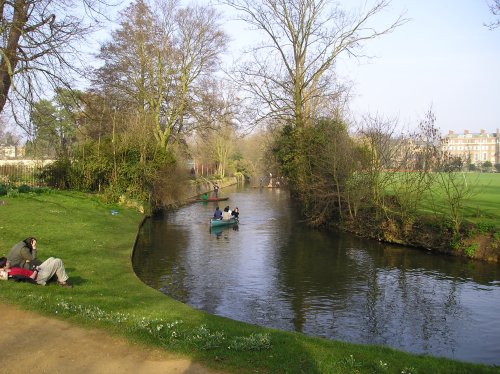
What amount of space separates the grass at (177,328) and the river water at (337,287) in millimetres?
2045

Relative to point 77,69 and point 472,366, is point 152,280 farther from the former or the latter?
point 472,366

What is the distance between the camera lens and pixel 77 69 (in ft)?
59.5

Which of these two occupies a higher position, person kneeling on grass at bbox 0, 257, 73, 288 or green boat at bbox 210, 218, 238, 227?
person kneeling on grass at bbox 0, 257, 73, 288

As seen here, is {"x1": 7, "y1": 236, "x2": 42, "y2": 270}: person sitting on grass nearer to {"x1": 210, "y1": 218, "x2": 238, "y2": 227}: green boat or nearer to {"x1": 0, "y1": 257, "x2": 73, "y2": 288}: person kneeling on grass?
{"x1": 0, "y1": 257, "x2": 73, "y2": 288}: person kneeling on grass

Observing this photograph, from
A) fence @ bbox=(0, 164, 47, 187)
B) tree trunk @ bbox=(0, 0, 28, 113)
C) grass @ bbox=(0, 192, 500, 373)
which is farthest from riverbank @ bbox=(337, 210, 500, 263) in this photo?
fence @ bbox=(0, 164, 47, 187)

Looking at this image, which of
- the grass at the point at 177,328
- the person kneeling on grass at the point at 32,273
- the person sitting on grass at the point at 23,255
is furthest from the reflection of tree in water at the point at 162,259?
the person sitting on grass at the point at 23,255

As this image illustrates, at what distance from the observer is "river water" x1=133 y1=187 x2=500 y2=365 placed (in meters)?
11.6

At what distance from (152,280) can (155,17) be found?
3272 centimetres

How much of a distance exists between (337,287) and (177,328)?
27.0ft

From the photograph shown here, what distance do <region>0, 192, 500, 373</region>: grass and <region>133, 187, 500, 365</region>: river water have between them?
2045 mm

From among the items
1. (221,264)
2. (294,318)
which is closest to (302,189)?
(221,264)

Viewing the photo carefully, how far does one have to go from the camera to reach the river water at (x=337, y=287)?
455 inches

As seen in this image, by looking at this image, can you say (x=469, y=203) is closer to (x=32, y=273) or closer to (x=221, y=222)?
(x=221, y=222)

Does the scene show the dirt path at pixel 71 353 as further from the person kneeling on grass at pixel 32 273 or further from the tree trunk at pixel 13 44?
the tree trunk at pixel 13 44
